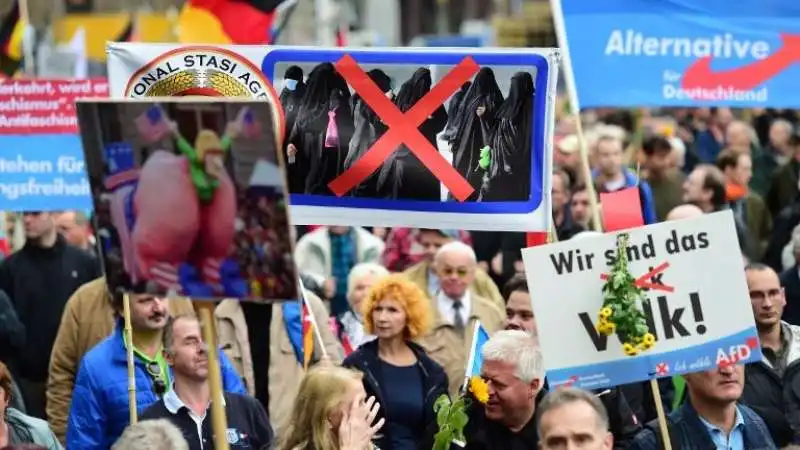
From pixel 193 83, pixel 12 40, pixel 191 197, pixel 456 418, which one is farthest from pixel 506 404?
pixel 12 40

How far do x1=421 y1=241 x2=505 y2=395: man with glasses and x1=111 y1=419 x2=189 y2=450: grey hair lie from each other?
4.51 metres

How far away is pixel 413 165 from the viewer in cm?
901

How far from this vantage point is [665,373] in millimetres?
8086

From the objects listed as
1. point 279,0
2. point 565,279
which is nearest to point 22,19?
point 279,0

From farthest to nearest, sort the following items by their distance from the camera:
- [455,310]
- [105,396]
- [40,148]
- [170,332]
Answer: [40,148] → [455,310] → [105,396] → [170,332]

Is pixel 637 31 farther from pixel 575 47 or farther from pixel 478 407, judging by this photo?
pixel 478 407

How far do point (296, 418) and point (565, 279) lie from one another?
3.78ft

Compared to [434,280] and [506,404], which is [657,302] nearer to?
[506,404]

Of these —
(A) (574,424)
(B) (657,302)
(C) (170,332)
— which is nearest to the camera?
(A) (574,424)

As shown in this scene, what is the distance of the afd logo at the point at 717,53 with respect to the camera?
12.0 m

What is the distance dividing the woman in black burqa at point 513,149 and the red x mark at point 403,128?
0.37 feet

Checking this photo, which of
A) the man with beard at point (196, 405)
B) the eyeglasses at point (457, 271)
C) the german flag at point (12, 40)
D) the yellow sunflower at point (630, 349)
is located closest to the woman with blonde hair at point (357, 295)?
the eyeglasses at point (457, 271)

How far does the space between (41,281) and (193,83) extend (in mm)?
4221

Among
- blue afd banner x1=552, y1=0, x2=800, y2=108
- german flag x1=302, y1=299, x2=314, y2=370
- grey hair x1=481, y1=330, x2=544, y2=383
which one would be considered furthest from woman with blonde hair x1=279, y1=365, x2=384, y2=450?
blue afd banner x1=552, y1=0, x2=800, y2=108
